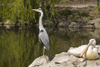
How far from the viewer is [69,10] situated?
19609 mm

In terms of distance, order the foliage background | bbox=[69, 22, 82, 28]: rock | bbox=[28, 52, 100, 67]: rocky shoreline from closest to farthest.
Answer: bbox=[28, 52, 100, 67]: rocky shoreline < the foliage background < bbox=[69, 22, 82, 28]: rock

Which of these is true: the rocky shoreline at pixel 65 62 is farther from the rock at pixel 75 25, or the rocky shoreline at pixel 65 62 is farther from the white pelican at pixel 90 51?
the rock at pixel 75 25

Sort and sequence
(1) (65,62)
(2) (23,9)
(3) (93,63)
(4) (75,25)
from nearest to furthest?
(3) (93,63) < (1) (65,62) < (2) (23,9) < (4) (75,25)

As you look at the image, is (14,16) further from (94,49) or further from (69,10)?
(94,49)

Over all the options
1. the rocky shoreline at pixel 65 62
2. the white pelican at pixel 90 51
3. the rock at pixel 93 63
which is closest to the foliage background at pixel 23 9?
the rocky shoreline at pixel 65 62

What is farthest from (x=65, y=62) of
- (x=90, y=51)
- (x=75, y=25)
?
(x=75, y=25)

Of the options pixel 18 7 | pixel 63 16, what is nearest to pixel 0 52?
pixel 18 7

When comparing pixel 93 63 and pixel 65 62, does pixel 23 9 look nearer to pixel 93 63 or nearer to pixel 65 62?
pixel 65 62

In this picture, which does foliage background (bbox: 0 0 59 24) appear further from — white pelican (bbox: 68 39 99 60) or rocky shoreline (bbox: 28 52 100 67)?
white pelican (bbox: 68 39 99 60)

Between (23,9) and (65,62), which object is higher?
(23,9)

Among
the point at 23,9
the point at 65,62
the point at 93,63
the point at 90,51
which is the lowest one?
the point at 65,62

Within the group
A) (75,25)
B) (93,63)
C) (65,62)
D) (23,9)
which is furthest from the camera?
(75,25)

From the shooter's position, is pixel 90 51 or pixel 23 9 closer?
pixel 90 51

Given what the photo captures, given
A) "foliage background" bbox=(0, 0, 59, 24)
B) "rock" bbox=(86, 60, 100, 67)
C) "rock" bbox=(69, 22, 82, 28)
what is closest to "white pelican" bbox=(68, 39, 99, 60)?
"rock" bbox=(86, 60, 100, 67)
